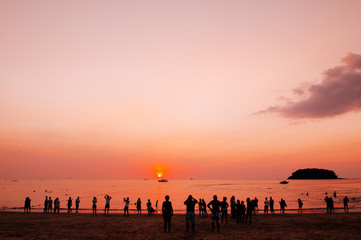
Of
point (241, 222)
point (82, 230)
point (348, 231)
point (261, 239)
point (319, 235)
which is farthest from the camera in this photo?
point (241, 222)

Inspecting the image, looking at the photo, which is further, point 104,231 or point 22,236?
point 104,231

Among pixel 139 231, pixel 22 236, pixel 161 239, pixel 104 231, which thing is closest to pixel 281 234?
pixel 161 239

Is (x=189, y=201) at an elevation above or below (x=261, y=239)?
above

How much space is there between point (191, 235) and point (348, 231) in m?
9.93

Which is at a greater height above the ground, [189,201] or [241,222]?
[189,201]

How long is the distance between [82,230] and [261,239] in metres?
11.4

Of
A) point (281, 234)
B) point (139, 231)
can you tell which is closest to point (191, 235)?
point (139, 231)

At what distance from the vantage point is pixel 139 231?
1616cm

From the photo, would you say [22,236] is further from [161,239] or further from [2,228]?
[161,239]

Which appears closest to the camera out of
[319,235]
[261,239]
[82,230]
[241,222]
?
[261,239]

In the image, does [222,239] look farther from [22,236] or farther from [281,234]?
[22,236]

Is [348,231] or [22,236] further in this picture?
[348,231]

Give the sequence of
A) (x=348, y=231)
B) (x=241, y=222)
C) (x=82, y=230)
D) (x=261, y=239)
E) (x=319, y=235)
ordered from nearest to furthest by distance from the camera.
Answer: (x=261, y=239) < (x=319, y=235) < (x=348, y=231) < (x=82, y=230) < (x=241, y=222)

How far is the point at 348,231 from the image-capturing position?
1545cm
